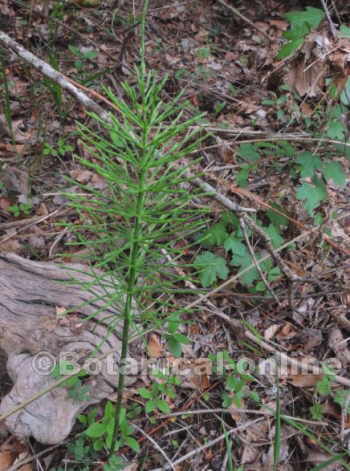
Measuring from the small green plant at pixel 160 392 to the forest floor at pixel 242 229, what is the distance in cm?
10

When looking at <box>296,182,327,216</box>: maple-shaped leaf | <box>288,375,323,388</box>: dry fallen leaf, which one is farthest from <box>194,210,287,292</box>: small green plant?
<box>288,375,323,388</box>: dry fallen leaf

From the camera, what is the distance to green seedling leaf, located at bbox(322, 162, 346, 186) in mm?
2426

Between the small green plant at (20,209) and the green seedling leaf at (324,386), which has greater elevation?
the small green plant at (20,209)

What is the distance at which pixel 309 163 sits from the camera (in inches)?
96.2

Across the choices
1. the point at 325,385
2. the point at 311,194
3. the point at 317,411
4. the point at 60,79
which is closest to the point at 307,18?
the point at 311,194

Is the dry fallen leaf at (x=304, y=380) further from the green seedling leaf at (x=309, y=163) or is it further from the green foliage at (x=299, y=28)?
the green foliage at (x=299, y=28)

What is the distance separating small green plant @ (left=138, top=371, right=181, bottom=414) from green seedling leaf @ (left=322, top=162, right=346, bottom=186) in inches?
53.6

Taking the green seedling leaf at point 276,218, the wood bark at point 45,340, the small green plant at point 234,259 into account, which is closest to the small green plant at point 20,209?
the wood bark at point 45,340

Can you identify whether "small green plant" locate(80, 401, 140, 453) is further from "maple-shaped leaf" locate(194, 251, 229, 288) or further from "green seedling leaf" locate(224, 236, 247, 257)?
"green seedling leaf" locate(224, 236, 247, 257)

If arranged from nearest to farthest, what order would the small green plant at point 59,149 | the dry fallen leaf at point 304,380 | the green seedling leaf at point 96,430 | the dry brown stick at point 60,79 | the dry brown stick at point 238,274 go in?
the green seedling leaf at point 96,430 → the dry fallen leaf at point 304,380 → the dry brown stick at point 238,274 → the dry brown stick at point 60,79 → the small green plant at point 59,149

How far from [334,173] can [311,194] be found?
174 millimetres

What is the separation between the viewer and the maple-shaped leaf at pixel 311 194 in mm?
2422

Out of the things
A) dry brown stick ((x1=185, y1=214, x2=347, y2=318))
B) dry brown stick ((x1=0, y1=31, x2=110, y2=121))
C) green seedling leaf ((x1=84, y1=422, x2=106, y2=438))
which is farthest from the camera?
dry brown stick ((x1=0, y1=31, x2=110, y2=121))

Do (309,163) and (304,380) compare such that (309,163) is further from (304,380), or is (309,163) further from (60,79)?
(60,79)
